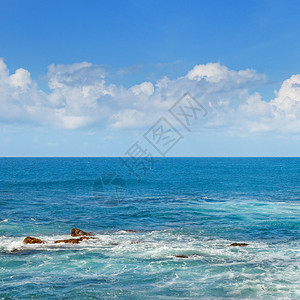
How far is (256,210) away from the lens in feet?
197

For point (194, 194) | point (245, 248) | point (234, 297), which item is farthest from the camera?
point (194, 194)

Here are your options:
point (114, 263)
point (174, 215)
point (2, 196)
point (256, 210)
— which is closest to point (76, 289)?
point (114, 263)

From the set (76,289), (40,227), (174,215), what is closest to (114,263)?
(76,289)

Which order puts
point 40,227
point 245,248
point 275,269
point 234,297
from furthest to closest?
point 40,227, point 245,248, point 275,269, point 234,297

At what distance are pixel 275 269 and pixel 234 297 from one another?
7677mm

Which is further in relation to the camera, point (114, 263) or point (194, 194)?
point (194, 194)

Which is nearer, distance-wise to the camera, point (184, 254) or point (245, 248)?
point (184, 254)

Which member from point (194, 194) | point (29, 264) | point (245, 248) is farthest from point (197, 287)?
point (194, 194)

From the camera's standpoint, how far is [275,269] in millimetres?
29016

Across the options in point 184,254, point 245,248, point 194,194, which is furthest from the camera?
point 194,194

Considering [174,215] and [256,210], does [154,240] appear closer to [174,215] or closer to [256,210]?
[174,215]

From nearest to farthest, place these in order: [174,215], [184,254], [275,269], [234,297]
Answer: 1. [234,297]
2. [275,269]
3. [184,254]
4. [174,215]

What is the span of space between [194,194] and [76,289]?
2370 inches

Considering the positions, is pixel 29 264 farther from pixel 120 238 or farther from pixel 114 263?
pixel 120 238
